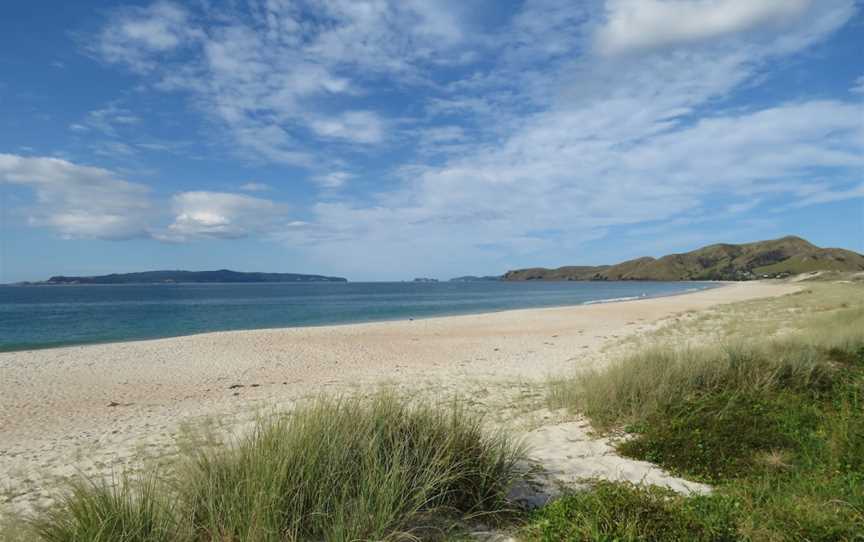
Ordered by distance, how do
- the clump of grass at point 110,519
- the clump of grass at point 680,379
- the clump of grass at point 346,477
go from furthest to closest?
the clump of grass at point 680,379 → the clump of grass at point 346,477 → the clump of grass at point 110,519

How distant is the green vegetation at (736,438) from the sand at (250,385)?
60 cm

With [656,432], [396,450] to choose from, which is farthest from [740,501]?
[396,450]

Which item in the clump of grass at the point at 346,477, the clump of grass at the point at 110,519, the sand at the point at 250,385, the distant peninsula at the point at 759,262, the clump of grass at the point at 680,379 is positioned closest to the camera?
the clump of grass at the point at 110,519

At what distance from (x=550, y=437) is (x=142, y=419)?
8.27 metres

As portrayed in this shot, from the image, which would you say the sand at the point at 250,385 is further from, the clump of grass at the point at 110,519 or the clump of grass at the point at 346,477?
the clump of grass at the point at 110,519

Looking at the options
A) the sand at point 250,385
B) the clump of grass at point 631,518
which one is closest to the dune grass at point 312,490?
the clump of grass at point 631,518

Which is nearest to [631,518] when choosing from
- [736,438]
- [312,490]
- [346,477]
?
[346,477]

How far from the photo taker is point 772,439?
5766 millimetres

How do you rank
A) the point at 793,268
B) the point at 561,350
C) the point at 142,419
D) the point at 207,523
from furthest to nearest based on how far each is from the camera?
the point at 793,268, the point at 561,350, the point at 142,419, the point at 207,523

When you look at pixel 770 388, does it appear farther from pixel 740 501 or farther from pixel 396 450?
pixel 396 450

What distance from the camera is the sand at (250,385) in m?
6.62

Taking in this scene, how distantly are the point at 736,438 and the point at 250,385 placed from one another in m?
12.0

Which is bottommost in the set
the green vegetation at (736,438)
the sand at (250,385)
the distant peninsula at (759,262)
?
the sand at (250,385)

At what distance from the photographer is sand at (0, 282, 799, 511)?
662 cm
